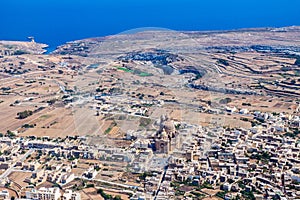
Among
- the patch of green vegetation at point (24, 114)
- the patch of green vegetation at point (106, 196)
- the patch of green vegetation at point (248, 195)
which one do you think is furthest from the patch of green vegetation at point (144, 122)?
the patch of green vegetation at point (24, 114)

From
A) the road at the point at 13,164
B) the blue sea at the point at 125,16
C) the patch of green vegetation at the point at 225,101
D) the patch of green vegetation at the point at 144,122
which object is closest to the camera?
the road at the point at 13,164

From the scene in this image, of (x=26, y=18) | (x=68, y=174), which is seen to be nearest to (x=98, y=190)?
(x=68, y=174)

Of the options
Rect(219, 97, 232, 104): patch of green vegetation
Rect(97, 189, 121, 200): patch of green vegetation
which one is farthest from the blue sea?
Rect(97, 189, 121, 200): patch of green vegetation

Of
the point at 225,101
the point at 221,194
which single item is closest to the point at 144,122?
the point at 221,194

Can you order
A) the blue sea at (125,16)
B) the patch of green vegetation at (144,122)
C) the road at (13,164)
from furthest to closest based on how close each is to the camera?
the blue sea at (125,16) < the patch of green vegetation at (144,122) < the road at (13,164)

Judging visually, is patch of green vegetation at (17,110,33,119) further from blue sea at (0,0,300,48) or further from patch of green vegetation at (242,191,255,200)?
blue sea at (0,0,300,48)

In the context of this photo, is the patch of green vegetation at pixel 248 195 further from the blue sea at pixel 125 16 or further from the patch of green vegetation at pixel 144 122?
the blue sea at pixel 125 16

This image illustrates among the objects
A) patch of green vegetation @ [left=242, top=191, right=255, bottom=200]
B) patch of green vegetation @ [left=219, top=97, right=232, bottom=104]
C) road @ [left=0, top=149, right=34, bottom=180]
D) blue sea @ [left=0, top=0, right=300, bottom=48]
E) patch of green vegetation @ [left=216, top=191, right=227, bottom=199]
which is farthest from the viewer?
blue sea @ [left=0, top=0, right=300, bottom=48]

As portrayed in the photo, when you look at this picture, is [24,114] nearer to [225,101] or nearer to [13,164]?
[13,164]

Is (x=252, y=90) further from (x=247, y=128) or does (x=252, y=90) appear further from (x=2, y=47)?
(x=2, y=47)

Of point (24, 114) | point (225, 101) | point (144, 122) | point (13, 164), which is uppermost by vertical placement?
point (225, 101)
